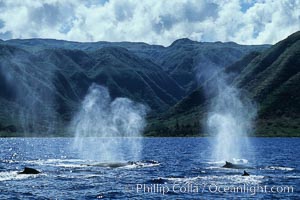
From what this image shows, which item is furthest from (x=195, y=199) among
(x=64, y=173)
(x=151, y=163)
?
(x=151, y=163)

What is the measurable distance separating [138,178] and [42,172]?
88.8ft

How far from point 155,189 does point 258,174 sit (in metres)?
33.2

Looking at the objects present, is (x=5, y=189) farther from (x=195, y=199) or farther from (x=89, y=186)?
(x=195, y=199)

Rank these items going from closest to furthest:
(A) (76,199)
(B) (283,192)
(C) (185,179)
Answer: (A) (76,199) → (B) (283,192) → (C) (185,179)

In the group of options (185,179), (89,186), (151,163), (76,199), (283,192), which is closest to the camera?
(76,199)

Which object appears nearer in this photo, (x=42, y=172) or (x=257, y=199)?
(x=257, y=199)

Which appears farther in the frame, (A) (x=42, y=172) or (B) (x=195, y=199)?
(A) (x=42, y=172)

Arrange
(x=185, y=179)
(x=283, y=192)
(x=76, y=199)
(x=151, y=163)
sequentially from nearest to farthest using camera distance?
1. (x=76, y=199)
2. (x=283, y=192)
3. (x=185, y=179)
4. (x=151, y=163)

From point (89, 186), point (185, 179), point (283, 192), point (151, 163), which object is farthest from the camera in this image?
point (151, 163)

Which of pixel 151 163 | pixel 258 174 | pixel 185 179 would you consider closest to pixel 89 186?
pixel 185 179

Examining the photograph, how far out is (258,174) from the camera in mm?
107875

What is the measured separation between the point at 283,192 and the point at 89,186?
34.9 metres

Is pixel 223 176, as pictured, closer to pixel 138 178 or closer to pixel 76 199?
pixel 138 178

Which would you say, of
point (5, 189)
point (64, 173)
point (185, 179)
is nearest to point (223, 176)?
point (185, 179)
